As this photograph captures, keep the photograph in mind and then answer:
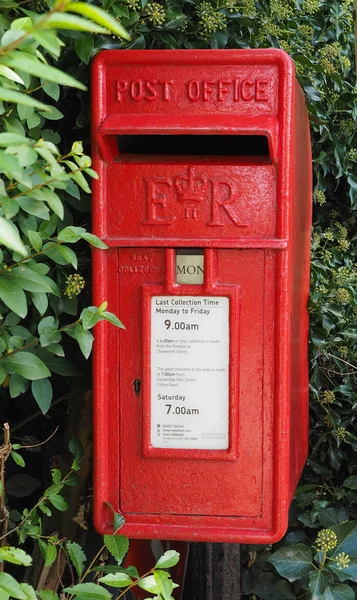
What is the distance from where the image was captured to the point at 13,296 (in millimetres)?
1704

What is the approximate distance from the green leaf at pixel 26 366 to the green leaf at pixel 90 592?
503 mm

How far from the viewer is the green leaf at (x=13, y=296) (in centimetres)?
169

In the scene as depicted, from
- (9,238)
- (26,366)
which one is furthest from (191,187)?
(9,238)

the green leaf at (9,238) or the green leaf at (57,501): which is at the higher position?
the green leaf at (9,238)

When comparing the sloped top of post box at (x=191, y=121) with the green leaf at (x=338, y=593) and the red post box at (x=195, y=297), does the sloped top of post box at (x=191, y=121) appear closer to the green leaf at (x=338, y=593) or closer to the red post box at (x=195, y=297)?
the red post box at (x=195, y=297)

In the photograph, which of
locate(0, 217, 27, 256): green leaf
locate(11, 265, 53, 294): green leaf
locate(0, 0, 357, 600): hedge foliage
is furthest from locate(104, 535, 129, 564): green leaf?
locate(0, 217, 27, 256): green leaf

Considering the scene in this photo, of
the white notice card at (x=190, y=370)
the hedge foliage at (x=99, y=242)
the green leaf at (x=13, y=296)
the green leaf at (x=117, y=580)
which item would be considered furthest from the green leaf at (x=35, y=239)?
the green leaf at (x=117, y=580)

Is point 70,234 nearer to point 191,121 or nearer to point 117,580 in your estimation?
point 191,121

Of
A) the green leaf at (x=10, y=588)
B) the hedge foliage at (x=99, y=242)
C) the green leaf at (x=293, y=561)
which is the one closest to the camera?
the green leaf at (x=10, y=588)

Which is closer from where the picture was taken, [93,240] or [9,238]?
[9,238]

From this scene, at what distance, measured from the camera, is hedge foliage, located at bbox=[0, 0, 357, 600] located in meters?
1.56

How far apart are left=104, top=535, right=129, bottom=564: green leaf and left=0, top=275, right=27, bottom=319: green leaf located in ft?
2.12

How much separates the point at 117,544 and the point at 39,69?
1306 mm

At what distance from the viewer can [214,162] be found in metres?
1.88
